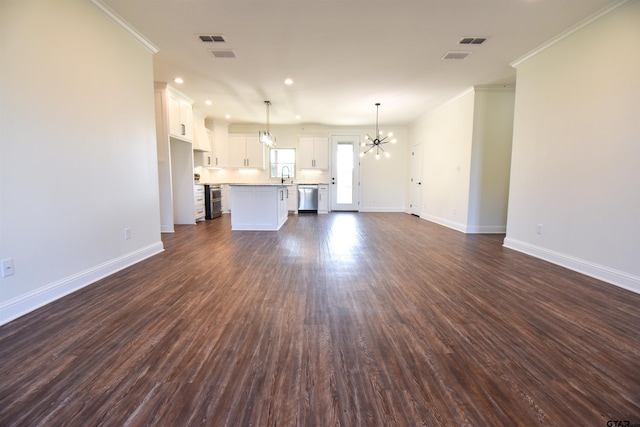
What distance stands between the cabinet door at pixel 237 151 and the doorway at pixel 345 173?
2.92m

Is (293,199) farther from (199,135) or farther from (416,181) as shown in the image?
(416,181)

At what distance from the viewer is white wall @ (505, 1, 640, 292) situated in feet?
9.12

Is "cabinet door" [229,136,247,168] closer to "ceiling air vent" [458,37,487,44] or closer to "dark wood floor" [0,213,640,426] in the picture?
"dark wood floor" [0,213,640,426]

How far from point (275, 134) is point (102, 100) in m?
6.32

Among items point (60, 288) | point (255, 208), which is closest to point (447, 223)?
point (255, 208)

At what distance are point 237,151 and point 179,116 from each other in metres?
3.03

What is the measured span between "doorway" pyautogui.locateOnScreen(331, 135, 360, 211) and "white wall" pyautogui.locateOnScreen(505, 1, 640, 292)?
210 inches

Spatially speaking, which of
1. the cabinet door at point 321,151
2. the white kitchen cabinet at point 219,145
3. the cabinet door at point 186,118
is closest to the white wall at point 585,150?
the cabinet door at point 321,151

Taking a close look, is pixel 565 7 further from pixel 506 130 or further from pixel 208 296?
pixel 208 296

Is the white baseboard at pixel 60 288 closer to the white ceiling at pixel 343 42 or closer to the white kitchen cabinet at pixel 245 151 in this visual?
the white ceiling at pixel 343 42

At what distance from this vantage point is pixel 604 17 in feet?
9.75

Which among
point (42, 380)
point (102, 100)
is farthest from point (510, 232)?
point (102, 100)

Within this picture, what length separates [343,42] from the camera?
3.58 meters

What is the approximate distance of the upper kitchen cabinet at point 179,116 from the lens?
212 inches
